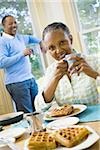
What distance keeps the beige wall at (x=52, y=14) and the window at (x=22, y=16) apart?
4cm

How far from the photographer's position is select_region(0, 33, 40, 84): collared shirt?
1121 millimetres

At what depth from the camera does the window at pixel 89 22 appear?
137cm

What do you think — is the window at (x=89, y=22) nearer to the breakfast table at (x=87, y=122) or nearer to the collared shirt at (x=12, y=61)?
the collared shirt at (x=12, y=61)

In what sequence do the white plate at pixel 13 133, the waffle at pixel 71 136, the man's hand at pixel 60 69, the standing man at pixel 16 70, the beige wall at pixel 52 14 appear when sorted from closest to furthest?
the waffle at pixel 71 136
the white plate at pixel 13 133
the man's hand at pixel 60 69
the standing man at pixel 16 70
the beige wall at pixel 52 14

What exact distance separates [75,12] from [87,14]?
4.0 inches

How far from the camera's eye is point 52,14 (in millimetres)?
1510

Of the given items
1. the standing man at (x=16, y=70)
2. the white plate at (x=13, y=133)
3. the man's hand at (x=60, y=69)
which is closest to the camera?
the white plate at (x=13, y=133)

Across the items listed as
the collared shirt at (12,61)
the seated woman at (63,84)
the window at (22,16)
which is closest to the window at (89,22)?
the window at (22,16)

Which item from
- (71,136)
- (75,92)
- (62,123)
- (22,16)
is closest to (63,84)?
(75,92)

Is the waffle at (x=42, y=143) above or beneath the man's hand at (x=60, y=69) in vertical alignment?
beneath

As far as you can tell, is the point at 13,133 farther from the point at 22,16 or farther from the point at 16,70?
the point at 22,16

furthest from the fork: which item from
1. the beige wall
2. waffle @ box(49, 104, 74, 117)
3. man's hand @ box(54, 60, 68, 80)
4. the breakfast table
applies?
the beige wall

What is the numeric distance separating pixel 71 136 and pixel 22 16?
1.09 metres

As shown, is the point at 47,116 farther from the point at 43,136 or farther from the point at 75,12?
the point at 75,12
